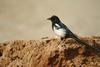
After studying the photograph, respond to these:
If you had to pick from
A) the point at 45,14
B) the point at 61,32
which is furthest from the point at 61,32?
the point at 45,14

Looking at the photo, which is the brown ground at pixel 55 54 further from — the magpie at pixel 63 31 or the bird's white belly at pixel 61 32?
the bird's white belly at pixel 61 32

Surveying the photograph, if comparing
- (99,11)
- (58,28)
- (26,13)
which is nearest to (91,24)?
(99,11)

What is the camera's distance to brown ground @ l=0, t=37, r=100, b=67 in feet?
26.7

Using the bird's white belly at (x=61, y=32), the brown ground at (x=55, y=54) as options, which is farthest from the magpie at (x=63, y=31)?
the brown ground at (x=55, y=54)

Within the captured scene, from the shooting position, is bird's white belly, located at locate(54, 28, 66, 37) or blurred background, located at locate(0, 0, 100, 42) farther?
blurred background, located at locate(0, 0, 100, 42)

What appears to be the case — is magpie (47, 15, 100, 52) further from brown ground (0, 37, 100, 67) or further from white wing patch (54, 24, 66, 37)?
brown ground (0, 37, 100, 67)

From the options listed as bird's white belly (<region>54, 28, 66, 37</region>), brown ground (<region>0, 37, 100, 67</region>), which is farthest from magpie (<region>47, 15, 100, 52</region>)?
brown ground (<region>0, 37, 100, 67</region>)

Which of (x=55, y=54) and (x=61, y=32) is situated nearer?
(x=55, y=54)

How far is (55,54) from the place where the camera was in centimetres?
810

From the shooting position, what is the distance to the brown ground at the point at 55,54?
→ 320 inches

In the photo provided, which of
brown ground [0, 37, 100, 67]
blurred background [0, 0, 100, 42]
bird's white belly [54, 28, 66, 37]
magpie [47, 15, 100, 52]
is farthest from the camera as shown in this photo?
blurred background [0, 0, 100, 42]

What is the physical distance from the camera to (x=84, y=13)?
23938mm

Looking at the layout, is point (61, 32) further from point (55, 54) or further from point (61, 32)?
point (55, 54)

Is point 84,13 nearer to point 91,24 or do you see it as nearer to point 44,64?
point 91,24
